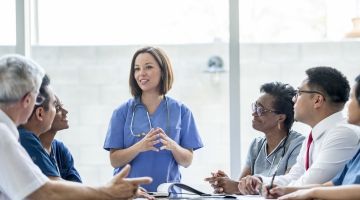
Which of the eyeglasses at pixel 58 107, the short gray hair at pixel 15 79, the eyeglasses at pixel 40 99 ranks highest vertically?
the short gray hair at pixel 15 79

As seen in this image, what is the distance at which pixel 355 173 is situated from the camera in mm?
2369

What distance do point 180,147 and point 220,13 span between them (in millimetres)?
1156

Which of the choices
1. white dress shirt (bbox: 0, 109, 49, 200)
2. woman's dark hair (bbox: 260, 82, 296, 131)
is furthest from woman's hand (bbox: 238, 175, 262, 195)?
white dress shirt (bbox: 0, 109, 49, 200)

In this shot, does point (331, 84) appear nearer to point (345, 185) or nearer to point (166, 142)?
point (345, 185)

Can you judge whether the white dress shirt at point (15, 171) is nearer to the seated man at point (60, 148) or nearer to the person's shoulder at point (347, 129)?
the seated man at point (60, 148)

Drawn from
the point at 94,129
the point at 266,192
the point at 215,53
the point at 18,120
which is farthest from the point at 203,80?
the point at 18,120

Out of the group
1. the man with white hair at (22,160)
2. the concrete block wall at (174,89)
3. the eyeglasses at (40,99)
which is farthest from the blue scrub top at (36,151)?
Result: the concrete block wall at (174,89)

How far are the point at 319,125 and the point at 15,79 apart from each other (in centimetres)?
144

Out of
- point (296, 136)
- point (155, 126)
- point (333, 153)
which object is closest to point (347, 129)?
point (333, 153)

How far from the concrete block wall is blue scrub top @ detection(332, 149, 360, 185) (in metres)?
1.53

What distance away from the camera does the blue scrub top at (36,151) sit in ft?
8.06

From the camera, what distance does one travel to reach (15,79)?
206cm

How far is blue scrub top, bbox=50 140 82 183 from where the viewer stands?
296cm

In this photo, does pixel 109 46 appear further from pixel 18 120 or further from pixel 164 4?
pixel 18 120
